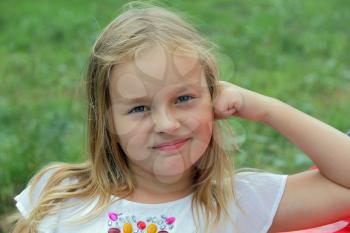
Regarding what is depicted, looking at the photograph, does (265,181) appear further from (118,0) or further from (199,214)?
(118,0)

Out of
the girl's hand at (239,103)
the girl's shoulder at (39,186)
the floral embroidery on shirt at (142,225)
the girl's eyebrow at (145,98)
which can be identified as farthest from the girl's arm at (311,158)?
the girl's shoulder at (39,186)

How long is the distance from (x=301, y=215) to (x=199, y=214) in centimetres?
24

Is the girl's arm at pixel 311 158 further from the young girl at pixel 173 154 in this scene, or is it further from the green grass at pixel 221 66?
the green grass at pixel 221 66

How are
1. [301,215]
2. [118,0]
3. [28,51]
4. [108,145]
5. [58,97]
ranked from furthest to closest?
[118,0] < [28,51] < [58,97] < [108,145] < [301,215]

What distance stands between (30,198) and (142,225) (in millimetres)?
340

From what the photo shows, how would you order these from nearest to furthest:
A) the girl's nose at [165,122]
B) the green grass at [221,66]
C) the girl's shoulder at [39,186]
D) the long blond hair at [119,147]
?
the girl's nose at [165,122]
the long blond hair at [119,147]
the girl's shoulder at [39,186]
the green grass at [221,66]

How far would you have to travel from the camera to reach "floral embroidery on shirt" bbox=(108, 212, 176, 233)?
1.81 metres

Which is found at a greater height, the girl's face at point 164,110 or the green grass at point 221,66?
the girl's face at point 164,110

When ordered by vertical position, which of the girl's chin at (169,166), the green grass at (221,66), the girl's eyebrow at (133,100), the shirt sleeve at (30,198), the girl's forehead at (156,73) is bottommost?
the green grass at (221,66)

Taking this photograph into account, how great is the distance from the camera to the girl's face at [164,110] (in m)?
1.69

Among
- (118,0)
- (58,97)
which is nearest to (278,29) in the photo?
(118,0)

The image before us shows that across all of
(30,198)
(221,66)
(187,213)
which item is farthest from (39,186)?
(221,66)

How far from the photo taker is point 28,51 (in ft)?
16.0

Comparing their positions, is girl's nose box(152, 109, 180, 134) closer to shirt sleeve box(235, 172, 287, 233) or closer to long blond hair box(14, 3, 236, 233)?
long blond hair box(14, 3, 236, 233)
